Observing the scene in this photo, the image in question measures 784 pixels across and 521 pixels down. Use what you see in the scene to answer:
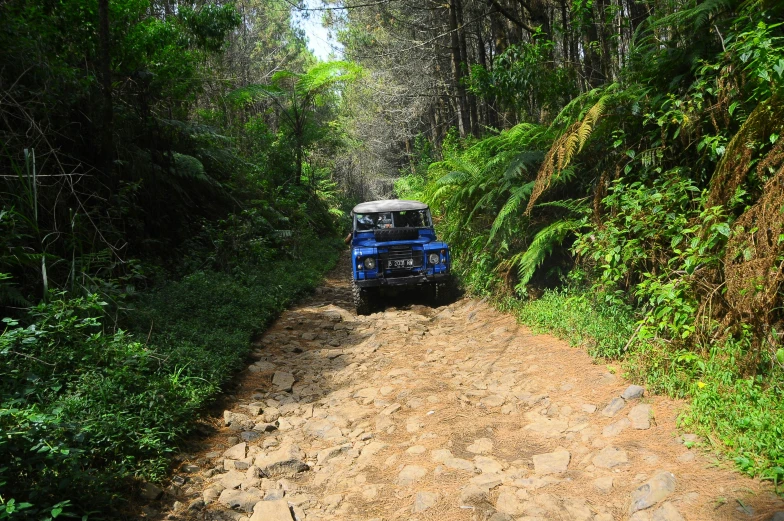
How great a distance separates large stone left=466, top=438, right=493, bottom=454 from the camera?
393 cm

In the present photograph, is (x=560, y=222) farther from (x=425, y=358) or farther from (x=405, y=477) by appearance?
(x=405, y=477)

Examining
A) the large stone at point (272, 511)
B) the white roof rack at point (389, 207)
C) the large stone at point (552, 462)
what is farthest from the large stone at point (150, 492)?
the white roof rack at point (389, 207)

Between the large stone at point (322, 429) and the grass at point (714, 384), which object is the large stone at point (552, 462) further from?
the large stone at point (322, 429)

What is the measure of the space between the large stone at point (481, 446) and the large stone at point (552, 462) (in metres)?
0.37

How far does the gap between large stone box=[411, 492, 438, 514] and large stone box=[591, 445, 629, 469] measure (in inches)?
42.8

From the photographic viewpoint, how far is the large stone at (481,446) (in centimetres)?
393

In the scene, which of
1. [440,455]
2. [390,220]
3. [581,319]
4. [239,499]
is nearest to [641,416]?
[440,455]

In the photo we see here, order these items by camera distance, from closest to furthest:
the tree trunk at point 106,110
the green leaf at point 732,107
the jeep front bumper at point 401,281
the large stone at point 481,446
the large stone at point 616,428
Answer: the large stone at point 616,428 → the large stone at point 481,446 → the green leaf at point 732,107 → the tree trunk at point 106,110 → the jeep front bumper at point 401,281

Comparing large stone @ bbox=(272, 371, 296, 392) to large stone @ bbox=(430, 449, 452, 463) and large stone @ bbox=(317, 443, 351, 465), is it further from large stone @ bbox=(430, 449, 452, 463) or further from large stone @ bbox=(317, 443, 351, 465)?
large stone @ bbox=(430, 449, 452, 463)

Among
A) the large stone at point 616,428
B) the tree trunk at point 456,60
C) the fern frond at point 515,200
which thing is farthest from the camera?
the tree trunk at point 456,60

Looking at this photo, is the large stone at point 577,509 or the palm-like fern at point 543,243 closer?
the large stone at point 577,509

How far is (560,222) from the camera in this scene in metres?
6.41

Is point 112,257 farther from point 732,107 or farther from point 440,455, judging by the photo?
point 732,107

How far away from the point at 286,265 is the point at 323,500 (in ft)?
29.7
